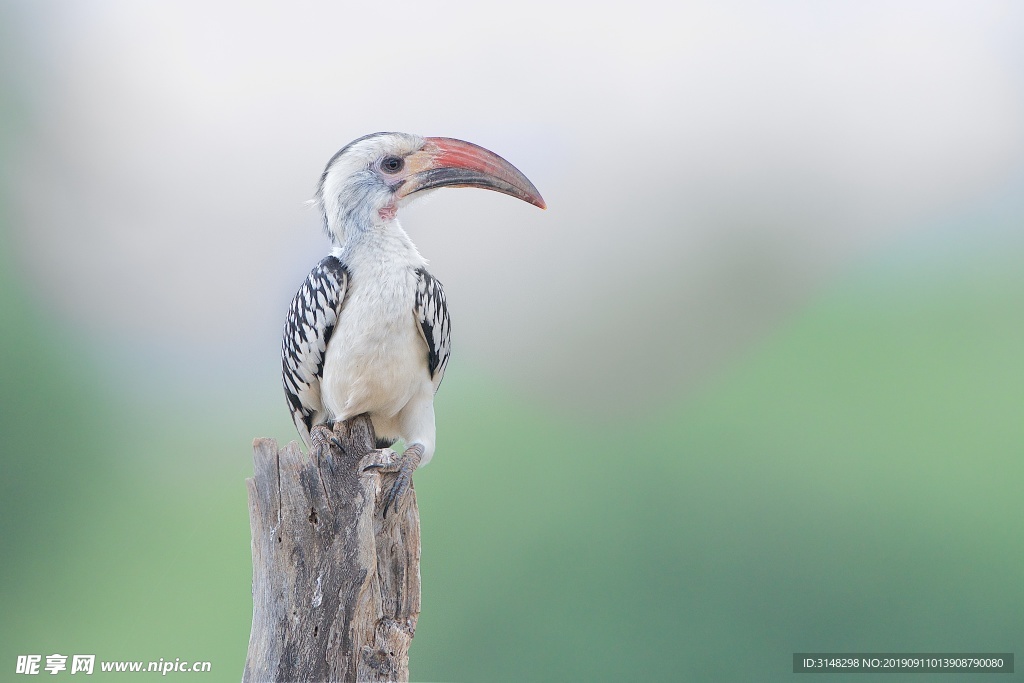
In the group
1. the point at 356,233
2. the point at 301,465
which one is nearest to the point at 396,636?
the point at 301,465

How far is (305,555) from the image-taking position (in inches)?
80.6

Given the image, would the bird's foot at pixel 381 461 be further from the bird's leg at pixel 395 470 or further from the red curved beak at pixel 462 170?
the red curved beak at pixel 462 170

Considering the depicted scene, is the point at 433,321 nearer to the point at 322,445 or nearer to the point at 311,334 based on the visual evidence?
the point at 311,334

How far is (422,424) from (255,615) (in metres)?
0.76

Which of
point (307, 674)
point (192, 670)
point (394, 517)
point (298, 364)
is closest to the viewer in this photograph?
point (307, 674)

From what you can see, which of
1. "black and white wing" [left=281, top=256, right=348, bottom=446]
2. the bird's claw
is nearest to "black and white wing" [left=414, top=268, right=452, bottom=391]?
"black and white wing" [left=281, top=256, right=348, bottom=446]

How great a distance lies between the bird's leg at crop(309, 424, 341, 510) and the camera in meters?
2.12

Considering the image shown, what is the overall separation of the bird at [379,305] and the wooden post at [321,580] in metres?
0.23

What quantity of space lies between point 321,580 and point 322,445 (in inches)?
15.3

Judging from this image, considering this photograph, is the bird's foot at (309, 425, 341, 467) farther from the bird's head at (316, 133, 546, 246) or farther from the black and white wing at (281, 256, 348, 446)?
the bird's head at (316, 133, 546, 246)

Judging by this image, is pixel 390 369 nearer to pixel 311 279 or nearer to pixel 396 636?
pixel 311 279

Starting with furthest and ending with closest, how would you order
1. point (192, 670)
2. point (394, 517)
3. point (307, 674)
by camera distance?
1. point (192, 670)
2. point (394, 517)
3. point (307, 674)

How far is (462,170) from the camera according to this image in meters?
2.65

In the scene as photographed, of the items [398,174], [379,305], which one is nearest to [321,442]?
[379,305]
